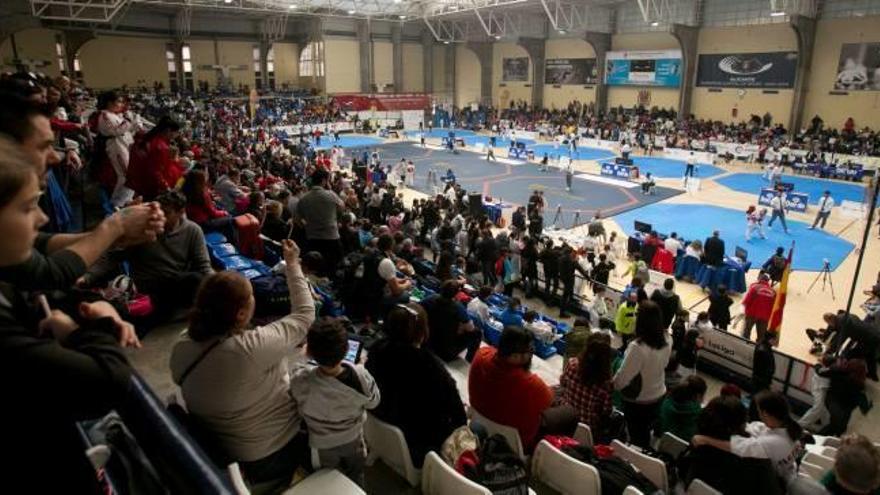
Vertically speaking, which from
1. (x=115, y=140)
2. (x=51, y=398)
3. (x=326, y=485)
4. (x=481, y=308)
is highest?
(x=115, y=140)

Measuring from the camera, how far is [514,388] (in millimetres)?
4219

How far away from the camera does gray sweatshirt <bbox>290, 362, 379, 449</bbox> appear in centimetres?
324

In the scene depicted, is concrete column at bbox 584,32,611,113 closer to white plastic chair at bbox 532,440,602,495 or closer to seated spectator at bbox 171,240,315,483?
white plastic chair at bbox 532,440,602,495

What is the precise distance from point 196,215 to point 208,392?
4.47 meters

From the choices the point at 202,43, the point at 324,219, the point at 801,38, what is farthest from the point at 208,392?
the point at 202,43

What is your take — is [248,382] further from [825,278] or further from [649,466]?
[825,278]

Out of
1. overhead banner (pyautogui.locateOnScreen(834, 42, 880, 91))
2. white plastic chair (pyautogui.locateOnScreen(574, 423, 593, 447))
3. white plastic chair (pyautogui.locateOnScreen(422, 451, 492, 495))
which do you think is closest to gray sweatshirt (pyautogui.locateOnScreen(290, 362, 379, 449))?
white plastic chair (pyautogui.locateOnScreen(422, 451, 492, 495))

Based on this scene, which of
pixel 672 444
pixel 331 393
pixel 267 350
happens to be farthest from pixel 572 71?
pixel 267 350

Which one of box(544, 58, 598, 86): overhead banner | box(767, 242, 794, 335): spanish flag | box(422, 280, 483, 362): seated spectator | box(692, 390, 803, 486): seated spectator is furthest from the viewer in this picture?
box(544, 58, 598, 86): overhead banner

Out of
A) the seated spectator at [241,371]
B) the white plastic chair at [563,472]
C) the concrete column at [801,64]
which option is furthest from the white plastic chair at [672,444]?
the concrete column at [801,64]

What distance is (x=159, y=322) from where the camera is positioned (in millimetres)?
4934

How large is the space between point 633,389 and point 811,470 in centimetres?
171

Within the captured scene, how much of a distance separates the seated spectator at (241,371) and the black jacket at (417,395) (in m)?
0.79

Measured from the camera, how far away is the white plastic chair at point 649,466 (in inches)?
171
